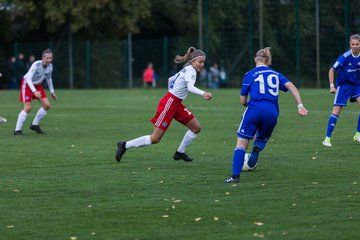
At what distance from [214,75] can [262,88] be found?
35.6 m

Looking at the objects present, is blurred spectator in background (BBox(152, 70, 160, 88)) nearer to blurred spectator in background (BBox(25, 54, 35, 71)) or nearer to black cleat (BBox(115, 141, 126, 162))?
blurred spectator in background (BBox(25, 54, 35, 71))

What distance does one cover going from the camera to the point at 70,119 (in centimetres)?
2627

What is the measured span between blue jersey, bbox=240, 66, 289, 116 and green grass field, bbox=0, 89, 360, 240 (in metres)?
0.96

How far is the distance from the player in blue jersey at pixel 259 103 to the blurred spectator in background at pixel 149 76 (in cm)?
3779

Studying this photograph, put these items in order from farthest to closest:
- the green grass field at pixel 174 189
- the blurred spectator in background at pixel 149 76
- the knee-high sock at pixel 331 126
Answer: the blurred spectator in background at pixel 149 76
the knee-high sock at pixel 331 126
the green grass field at pixel 174 189

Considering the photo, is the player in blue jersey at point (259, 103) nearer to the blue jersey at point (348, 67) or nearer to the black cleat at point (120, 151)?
the black cleat at point (120, 151)

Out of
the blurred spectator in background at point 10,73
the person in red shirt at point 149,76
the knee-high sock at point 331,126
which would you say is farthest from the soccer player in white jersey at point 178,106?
the blurred spectator in background at point 10,73

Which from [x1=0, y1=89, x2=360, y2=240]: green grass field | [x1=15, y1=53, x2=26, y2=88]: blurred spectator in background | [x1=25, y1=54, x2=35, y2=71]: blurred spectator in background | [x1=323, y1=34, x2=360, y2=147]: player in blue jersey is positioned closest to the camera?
[x1=0, y1=89, x2=360, y2=240]: green grass field

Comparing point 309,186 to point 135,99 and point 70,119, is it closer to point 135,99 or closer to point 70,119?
point 70,119

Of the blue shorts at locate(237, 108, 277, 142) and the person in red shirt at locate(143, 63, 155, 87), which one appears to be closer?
the blue shorts at locate(237, 108, 277, 142)

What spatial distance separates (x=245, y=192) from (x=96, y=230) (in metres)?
2.72

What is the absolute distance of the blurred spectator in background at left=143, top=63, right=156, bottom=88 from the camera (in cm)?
Answer: 5050

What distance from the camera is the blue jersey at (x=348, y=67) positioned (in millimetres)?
17156

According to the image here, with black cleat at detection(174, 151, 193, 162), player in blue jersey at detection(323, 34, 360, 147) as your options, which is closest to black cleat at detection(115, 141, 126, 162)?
black cleat at detection(174, 151, 193, 162)
